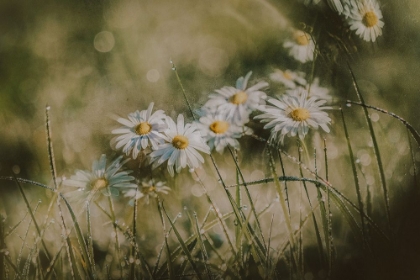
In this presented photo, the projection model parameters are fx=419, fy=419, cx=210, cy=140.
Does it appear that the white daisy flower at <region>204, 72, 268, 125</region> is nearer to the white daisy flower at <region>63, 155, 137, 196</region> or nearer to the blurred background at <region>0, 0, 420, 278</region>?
the blurred background at <region>0, 0, 420, 278</region>

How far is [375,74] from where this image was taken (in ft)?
2.04

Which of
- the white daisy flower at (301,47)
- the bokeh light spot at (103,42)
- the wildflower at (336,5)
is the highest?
the wildflower at (336,5)

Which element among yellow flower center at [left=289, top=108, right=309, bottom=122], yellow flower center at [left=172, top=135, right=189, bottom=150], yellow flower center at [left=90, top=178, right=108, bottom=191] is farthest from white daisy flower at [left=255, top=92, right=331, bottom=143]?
yellow flower center at [left=90, top=178, right=108, bottom=191]

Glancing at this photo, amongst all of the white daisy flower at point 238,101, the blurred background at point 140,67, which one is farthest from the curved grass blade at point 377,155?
the white daisy flower at point 238,101

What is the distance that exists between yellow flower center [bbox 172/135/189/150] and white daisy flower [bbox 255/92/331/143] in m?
0.10

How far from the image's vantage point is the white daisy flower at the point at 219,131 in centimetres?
56

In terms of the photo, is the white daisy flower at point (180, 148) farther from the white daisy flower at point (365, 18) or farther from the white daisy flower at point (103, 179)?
the white daisy flower at point (365, 18)

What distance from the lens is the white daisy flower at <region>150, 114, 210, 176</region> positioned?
549mm

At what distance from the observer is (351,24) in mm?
620

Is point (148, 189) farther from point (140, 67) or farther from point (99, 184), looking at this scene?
point (140, 67)

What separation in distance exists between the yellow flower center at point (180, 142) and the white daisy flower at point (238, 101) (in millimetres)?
54

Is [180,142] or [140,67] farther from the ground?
[140,67]

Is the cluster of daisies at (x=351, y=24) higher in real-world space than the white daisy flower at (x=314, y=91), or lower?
higher

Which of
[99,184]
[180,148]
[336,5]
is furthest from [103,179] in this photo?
[336,5]
